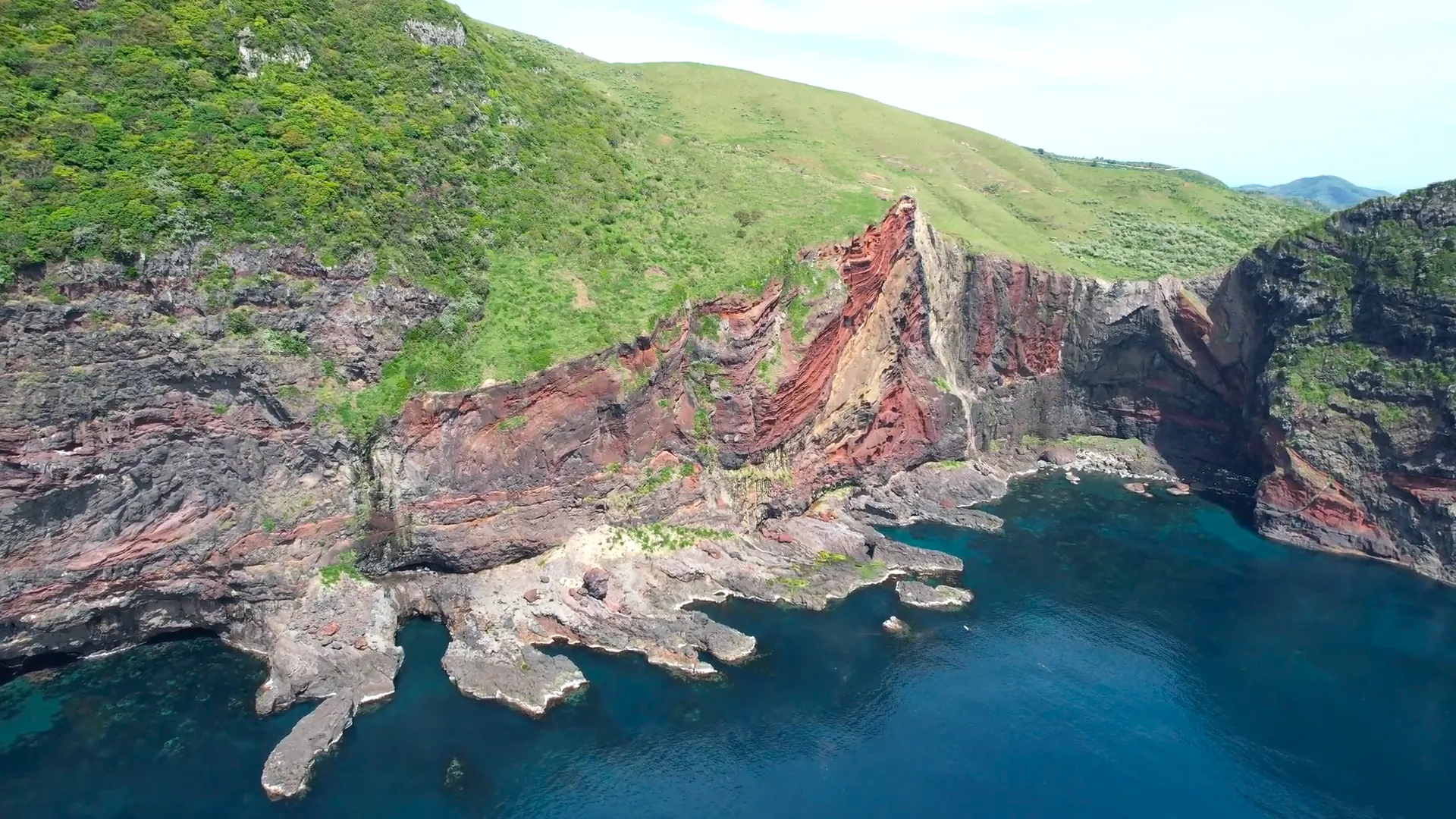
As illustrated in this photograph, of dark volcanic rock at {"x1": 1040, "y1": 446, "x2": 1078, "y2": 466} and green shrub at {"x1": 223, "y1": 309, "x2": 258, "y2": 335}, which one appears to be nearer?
green shrub at {"x1": 223, "y1": 309, "x2": 258, "y2": 335}


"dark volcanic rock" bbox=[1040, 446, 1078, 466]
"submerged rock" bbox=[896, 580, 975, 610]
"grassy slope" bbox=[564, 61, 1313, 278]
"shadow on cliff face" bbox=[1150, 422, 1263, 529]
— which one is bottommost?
"submerged rock" bbox=[896, 580, 975, 610]

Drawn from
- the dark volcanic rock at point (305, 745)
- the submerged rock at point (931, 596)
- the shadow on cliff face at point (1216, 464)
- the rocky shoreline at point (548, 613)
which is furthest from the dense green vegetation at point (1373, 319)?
the dark volcanic rock at point (305, 745)

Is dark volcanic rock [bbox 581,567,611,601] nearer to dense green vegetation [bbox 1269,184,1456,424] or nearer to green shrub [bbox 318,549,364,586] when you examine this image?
green shrub [bbox 318,549,364,586]

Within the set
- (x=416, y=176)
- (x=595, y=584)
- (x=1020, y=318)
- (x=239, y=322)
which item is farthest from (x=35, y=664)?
(x=1020, y=318)

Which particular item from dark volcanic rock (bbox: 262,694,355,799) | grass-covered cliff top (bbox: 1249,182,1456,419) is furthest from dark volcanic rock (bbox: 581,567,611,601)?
grass-covered cliff top (bbox: 1249,182,1456,419)

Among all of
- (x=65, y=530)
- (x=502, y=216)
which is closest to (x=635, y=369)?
(x=502, y=216)

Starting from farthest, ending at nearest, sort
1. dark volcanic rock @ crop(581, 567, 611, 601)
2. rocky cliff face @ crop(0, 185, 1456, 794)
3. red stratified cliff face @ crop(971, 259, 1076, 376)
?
red stratified cliff face @ crop(971, 259, 1076, 376), dark volcanic rock @ crop(581, 567, 611, 601), rocky cliff face @ crop(0, 185, 1456, 794)
